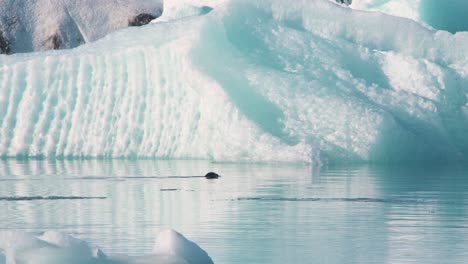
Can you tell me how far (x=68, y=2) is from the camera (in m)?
50.1

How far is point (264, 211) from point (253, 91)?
877 centimetres

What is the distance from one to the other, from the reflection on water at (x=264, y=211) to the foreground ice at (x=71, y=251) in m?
0.92

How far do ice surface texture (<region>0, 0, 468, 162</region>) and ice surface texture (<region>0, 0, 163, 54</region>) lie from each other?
27375 millimetres

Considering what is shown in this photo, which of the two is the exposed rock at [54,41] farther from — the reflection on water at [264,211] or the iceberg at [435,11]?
the reflection on water at [264,211]

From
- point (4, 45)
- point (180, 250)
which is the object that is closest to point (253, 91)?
point (180, 250)

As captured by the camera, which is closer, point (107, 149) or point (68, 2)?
point (107, 149)

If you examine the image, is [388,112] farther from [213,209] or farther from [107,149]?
[213,209]

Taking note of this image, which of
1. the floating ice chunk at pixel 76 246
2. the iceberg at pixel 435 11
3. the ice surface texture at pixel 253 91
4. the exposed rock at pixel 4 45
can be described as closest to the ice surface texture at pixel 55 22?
the exposed rock at pixel 4 45

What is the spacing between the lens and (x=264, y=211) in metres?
10.5

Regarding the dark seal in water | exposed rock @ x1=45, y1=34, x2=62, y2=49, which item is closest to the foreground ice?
the dark seal in water

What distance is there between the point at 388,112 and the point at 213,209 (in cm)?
841

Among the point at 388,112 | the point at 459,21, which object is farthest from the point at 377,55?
the point at 459,21

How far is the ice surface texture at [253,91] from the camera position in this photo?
18.7 m

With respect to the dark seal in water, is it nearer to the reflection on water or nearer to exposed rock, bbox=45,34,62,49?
the reflection on water
